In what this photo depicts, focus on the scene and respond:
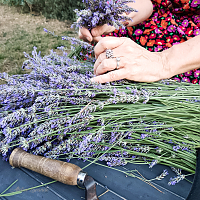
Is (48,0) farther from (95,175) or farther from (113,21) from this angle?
(95,175)

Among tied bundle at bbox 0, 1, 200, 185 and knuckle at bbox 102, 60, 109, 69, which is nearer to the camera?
tied bundle at bbox 0, 1, 200, 185

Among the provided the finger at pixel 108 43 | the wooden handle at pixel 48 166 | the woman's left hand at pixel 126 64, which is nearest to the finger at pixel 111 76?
the woman's left hand at pixel 126 64

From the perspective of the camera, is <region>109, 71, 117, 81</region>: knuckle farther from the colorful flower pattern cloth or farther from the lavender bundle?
the colorful flower pattern cloth

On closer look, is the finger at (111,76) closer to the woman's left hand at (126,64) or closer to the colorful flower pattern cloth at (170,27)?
the woman's left hand at (126,64)

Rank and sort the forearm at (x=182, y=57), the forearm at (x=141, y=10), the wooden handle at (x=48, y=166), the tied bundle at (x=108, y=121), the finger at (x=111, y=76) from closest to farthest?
the wooden handle at (x=48, y=166)
the tied bundle at (x=108, y=121)
the finger at (x=111, y=76)
the forearm at (x=182, y=57)
the forearm at (x=141, y=10)

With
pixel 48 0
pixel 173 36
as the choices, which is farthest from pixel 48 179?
pixel 48 0

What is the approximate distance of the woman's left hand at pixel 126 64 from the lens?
0.98 meters

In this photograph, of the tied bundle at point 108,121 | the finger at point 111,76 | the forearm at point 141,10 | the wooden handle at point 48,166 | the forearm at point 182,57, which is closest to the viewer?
the wooden handle at point 48,166

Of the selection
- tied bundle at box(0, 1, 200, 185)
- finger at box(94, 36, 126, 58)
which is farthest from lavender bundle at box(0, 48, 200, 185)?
finger at box(94, 36, 126, 58)

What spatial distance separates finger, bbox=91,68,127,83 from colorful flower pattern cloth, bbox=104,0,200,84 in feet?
2.31

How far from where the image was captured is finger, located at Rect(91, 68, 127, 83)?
3.13 feet

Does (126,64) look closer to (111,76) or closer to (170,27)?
(111,76)

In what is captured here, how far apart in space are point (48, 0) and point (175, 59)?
5388 millimetres

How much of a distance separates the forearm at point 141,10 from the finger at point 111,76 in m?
0.71
